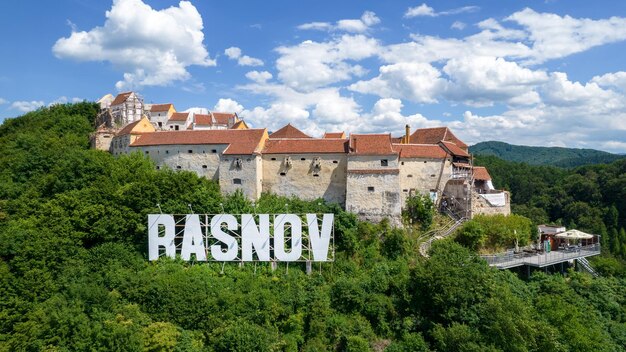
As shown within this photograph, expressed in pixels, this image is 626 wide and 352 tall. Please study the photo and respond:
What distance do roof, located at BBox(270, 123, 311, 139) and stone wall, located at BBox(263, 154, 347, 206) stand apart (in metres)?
5.71

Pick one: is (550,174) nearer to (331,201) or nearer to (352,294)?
(331,201)

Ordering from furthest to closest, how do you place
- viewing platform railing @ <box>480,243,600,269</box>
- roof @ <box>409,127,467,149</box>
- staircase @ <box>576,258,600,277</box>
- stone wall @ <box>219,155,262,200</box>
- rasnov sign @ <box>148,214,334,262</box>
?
roof @ <box>409,127,467,149</box> → stone wall @ <box>219,155,262,200</box> → staircase @ <box>576,258,600,277</box> → viewing platform railing @ <box>480,243,600,269</box> → rasnov sign @ <box>148,214,334,262</box>

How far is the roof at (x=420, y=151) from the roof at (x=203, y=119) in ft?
93.6

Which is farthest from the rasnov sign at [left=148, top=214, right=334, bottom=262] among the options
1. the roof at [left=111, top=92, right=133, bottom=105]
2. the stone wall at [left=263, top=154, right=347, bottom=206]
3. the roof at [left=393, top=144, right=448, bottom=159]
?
the roof at [left=111, top=92, right=133, bottom=105]

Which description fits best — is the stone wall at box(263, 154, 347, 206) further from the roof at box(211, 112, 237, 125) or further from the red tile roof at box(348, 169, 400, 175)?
the roof at box(211, 112, 237, 125)

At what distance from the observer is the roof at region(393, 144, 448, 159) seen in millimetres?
41031

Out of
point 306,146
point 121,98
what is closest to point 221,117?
point 121,98

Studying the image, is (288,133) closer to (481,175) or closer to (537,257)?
(481,175)

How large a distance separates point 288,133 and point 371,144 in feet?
35.7

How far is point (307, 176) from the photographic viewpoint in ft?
134

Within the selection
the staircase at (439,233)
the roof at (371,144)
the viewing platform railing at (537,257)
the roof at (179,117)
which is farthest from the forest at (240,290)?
the roof at (179,117)

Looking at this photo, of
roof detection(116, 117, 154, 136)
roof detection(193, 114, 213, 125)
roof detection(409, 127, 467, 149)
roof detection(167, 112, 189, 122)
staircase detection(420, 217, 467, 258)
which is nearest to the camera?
staircase detection(420, 217, 467, 258)

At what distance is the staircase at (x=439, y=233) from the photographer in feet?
118

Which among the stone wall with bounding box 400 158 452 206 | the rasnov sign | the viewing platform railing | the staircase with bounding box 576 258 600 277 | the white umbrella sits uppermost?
the stone wall with bounding box 400 158 452 206
